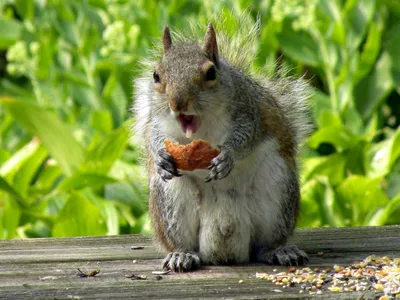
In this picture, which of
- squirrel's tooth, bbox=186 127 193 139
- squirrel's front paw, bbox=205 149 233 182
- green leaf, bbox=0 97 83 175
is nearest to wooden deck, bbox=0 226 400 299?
squirrel's front paw, bbox=205 149 233 182

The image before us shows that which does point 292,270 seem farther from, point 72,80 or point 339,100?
point 72,80

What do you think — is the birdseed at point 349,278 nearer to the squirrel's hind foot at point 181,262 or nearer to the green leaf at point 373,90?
the squirrel's hind foot at point 181,262

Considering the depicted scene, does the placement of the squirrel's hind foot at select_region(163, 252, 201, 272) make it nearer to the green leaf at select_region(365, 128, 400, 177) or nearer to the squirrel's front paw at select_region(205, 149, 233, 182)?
the squirrel's front paw at select_region(205, 149, 233, 182)

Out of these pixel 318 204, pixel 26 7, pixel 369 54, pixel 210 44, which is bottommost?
pixel 318 204

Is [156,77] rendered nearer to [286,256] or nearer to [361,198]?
[286,256]

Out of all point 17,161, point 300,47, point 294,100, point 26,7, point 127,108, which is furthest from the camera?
point 26,7

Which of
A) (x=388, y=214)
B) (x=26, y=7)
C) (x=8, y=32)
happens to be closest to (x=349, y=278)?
(x=388, y=214)

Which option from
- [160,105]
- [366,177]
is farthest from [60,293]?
[366,177]

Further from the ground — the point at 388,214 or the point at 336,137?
the point at 336,137

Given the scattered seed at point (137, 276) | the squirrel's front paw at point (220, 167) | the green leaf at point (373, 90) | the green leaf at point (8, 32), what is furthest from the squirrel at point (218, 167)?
the green leaf at point (8, 32)
